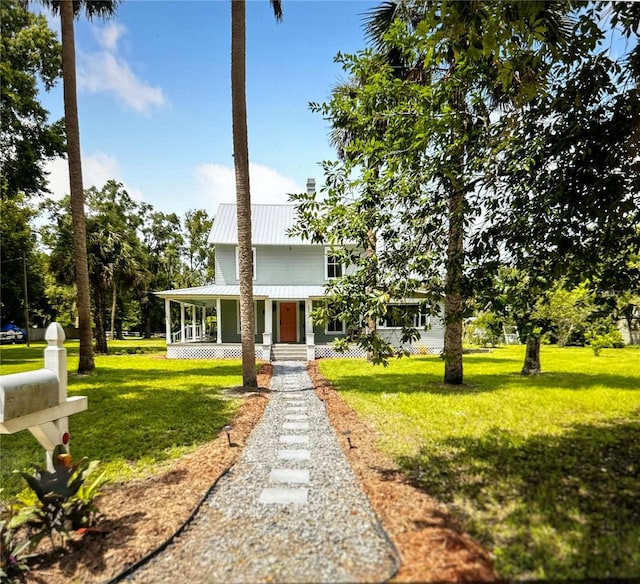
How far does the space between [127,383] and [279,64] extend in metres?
9.63

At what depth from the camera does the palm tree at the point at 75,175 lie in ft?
37.9

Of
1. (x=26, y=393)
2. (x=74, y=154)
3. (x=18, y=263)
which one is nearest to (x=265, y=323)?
(x=74, y=154)

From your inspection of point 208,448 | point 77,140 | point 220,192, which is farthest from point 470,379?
point 220,192

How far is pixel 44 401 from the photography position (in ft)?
11.0

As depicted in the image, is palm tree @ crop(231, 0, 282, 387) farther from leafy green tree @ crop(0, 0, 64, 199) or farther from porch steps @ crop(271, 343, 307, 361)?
leafy green tree @ crop(0, 0, 64, 199)

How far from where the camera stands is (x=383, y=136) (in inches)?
189

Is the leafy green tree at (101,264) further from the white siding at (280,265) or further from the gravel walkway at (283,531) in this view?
the gravel walkway at (283,531)

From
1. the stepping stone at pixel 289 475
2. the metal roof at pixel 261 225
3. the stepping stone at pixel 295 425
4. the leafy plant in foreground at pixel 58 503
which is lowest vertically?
the stepping stone at pixel 295 425

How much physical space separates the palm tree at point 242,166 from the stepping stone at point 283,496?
599cm

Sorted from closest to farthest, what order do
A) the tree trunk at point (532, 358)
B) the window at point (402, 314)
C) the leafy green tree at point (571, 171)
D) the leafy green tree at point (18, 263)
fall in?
the leafy green tree at point (571, 171) → the window at point (402, 314) → the tree trunk at point (532, 358) → the leafy green tree at point (18, 263)

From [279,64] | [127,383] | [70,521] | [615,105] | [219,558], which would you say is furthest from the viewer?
[127,383]

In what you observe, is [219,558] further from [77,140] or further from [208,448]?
[77,140]

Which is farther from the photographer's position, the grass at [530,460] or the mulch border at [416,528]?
the grass at [530,460]

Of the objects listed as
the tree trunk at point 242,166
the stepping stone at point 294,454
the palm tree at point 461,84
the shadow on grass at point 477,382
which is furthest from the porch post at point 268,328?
the palm tree at point 461,84
